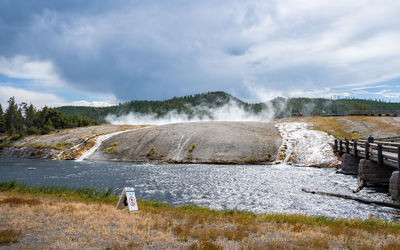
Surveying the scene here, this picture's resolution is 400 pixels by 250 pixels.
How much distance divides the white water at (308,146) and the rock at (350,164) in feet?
32.8

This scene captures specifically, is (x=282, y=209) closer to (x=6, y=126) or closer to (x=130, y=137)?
(x=130, y=137)

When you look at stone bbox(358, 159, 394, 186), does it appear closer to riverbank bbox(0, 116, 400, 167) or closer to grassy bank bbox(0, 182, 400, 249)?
grassy bank bbox(0, 182, 400, 249)

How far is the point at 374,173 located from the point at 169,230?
1083 inches

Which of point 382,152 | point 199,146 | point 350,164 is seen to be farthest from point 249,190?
point 199,146

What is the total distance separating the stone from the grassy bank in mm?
15451

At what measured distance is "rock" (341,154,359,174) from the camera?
137 ft

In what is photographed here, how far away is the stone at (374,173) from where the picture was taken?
3027cm

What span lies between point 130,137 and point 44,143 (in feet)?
108

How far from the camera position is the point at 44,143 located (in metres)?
89.8

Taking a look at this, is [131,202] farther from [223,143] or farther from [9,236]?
[223,143]

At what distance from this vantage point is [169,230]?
1457 centimetres

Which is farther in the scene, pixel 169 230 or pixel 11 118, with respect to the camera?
pixel 11 118

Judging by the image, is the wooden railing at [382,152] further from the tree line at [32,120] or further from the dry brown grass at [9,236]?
the tree line at [32,120]

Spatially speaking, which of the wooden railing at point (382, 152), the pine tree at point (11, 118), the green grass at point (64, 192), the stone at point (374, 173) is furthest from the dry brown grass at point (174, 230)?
the pine tree at point (11, 118)
